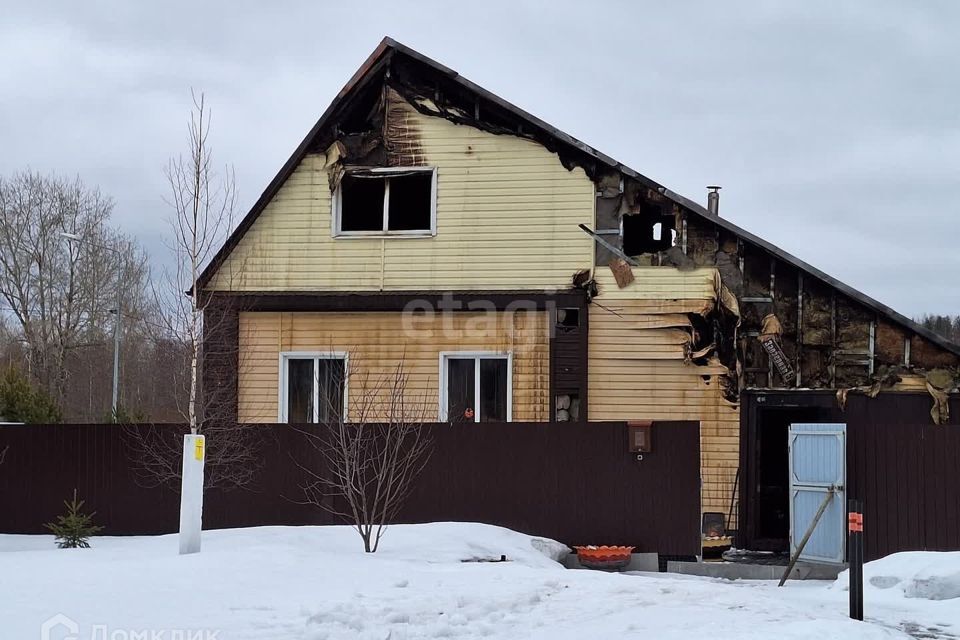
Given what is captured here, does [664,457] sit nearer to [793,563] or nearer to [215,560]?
[793,563]

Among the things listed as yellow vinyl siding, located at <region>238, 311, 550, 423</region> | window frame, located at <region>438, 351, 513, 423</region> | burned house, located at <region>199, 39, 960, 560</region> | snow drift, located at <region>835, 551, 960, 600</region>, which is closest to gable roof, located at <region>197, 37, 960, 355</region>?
burned house, located at <region>199, 39, 960, 560</region>

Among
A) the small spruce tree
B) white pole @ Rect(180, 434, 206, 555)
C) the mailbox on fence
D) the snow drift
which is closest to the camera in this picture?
the snow drift

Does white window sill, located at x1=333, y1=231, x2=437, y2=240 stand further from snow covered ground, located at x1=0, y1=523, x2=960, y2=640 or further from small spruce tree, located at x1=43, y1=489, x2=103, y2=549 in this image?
snow covered ground, located at x1=0, y1=523, x2=960, y2=640

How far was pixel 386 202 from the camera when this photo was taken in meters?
18.6

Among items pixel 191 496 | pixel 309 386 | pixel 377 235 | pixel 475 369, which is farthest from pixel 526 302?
pixel 191 496

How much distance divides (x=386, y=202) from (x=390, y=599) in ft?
33.6

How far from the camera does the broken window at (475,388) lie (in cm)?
1797

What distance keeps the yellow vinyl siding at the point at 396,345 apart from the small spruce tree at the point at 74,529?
3.45 metres

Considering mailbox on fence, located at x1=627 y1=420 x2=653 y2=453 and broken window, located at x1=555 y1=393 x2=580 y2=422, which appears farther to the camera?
broken window, located at x1=555 y1=393 x2=580 y2=422

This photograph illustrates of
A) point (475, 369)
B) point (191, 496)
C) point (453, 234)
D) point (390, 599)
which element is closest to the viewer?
point (390, 599)

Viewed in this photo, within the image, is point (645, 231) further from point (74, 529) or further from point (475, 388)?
point (74, 529)

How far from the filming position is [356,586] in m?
9.82

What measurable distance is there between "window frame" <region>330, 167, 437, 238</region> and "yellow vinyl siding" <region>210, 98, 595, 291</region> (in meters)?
0.09

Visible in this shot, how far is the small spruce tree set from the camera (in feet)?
48.2
